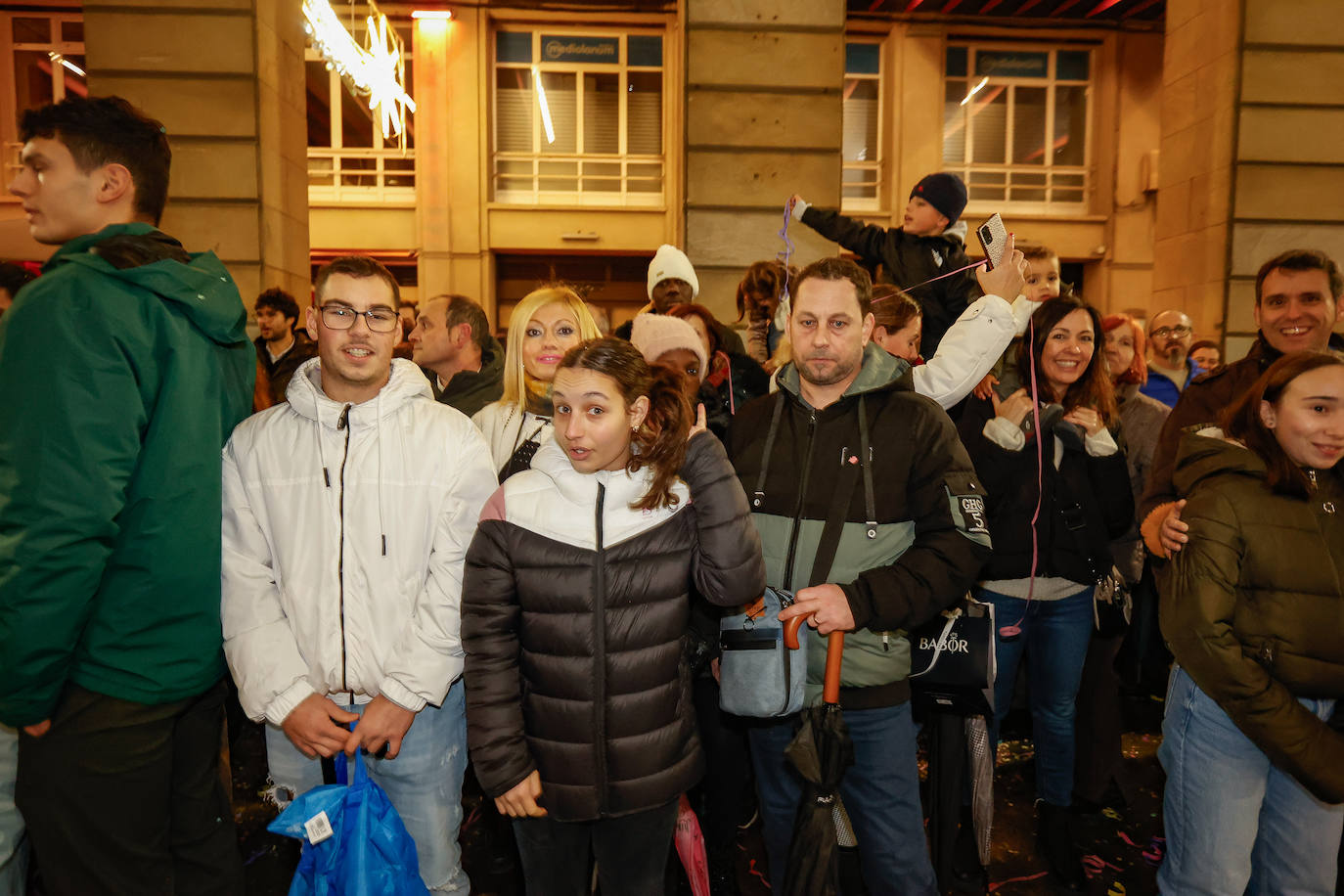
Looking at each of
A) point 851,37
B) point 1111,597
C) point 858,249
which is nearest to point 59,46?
point 851,37

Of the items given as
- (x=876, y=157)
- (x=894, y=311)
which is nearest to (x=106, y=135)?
(x=894, y=311)

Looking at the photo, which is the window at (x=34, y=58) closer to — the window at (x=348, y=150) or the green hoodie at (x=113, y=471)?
the window at (x=348, y=150)

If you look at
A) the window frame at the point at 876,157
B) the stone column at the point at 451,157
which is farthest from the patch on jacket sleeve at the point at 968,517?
the window frame at the point at 876,157

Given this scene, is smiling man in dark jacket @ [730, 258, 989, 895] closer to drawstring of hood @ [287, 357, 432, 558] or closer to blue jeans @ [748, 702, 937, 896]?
blue jeans @ [748, 702, 937, 896]

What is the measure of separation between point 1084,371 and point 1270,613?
127 cm

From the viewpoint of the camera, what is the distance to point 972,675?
2.51m

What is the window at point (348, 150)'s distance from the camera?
589 inches

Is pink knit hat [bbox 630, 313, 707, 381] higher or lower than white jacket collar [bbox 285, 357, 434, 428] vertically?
higher

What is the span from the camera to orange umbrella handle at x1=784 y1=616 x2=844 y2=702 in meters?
2.21

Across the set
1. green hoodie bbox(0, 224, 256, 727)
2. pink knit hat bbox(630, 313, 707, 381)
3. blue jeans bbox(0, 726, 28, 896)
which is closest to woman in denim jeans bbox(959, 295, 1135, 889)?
pink knit hat bbox(630, 313, 707, 381)

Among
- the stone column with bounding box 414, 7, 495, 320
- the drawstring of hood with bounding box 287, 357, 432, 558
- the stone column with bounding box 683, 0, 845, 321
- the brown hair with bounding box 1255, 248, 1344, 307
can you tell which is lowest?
the drawstring of hood with bounding box 287, 357, 432, 558

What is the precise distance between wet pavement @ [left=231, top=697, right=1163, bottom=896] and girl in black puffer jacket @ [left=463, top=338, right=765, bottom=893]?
907 mm

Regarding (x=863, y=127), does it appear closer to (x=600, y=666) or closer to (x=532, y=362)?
(x=532, y=362)

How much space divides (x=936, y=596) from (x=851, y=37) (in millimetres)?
15567
